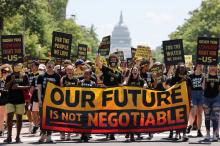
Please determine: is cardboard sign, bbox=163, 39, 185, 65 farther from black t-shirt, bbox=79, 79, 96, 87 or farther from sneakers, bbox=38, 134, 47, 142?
sneakers, bbox=38, 134, 47, 142

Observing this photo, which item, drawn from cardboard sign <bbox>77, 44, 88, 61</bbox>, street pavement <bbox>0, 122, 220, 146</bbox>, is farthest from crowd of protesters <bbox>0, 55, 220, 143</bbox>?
cardboard sign <bbox>77, 44, 88, 61</bbox>

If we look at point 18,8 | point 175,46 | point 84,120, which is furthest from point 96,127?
point 18,8

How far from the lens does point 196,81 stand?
1742cm

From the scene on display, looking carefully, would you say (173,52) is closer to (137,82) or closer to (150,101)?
(137,82)

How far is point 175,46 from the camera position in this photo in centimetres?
2084

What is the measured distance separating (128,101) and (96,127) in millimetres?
953

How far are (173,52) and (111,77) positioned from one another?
4943 mm

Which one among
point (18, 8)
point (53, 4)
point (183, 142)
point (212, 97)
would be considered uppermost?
point (53, 4)

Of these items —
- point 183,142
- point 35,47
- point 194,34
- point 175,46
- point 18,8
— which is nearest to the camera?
point 183,142

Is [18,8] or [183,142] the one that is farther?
[18,8]

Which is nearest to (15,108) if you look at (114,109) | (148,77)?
(114,109)

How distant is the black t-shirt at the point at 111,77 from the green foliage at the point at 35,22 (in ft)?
76.6

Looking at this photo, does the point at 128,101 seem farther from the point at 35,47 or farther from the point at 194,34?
the point at 194,34

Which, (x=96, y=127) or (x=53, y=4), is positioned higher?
(x=53, y=4)
